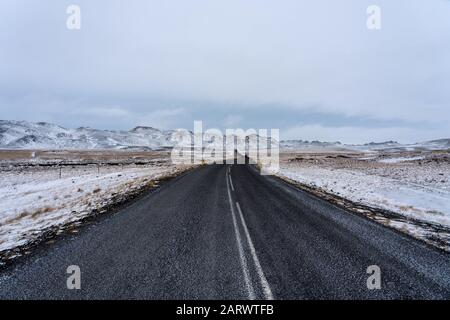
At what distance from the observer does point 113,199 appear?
527 inches

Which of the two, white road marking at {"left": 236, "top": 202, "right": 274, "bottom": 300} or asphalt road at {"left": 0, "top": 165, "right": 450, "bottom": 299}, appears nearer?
white road marking at {"left": 236, "top": 202, "right": 274, "bottom": 300}

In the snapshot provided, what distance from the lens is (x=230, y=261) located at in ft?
19.8

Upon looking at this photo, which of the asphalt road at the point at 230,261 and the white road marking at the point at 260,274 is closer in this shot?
the white road marking at the point at 260,274

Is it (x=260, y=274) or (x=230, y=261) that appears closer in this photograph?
(x=260, y=274)

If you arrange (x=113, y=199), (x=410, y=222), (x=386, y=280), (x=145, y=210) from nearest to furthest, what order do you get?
(x=386, y=280), (x=410, y=222), (x=145, y=210), (x=113, y=199)

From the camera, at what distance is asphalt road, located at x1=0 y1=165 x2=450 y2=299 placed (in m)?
4.79

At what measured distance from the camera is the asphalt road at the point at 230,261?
189 inches
